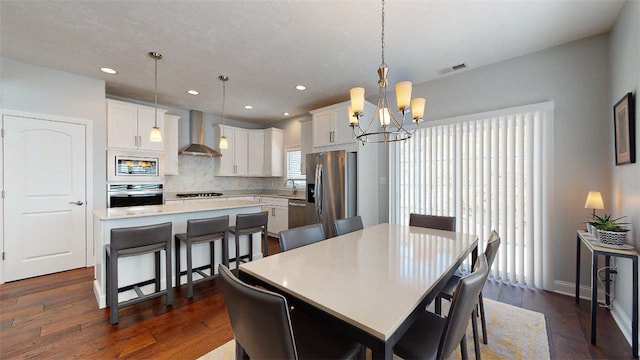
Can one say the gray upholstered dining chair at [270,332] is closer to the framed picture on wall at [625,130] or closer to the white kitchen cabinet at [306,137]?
the framed picture on wall at [625,130]

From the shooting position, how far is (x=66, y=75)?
3428 mm

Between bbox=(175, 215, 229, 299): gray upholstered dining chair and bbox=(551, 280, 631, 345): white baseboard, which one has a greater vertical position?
bbox=(175, 215, 229, 299): gray upholstered dining chair

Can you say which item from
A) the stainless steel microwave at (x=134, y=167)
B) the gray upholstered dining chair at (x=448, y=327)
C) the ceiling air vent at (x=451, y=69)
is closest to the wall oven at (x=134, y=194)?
the stainless steel microwave at (x=134, y=167)

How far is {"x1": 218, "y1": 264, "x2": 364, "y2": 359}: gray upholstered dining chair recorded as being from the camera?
0.85 m

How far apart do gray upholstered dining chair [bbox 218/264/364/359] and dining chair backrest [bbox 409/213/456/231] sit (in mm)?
1796

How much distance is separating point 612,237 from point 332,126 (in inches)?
132

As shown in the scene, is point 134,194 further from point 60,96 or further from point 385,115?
point 385,115

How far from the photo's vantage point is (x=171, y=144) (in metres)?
4.80

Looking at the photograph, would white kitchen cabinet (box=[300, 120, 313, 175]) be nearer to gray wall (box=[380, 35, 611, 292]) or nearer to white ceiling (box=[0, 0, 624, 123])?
white ceiling (box=[0, 0, 624, 123])

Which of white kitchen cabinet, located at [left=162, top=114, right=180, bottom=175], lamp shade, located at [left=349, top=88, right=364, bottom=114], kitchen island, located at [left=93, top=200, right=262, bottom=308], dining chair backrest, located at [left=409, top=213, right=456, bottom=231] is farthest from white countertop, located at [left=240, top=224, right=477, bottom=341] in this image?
white kitchen cabinet, located at [left=162, top=114, right=180, bottom=175]

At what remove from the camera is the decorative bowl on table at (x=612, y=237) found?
1.95 m

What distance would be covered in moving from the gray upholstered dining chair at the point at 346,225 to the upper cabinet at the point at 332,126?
1714 mm

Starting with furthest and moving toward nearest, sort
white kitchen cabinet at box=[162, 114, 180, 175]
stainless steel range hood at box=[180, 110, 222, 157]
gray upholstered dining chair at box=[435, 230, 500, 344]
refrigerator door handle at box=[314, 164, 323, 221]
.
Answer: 1. stainless steel range hood at box=[180, 110, 222, 157]
2. white kitchen cabinet at box=[162, 114, 180, 175]
3. refrigerator door handle at box=[314, 164, 323, 221]
4. gray upholstered dining chair at box=[435, 230, 500, 344]

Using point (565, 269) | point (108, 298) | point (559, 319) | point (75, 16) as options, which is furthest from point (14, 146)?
point (565, 269)
